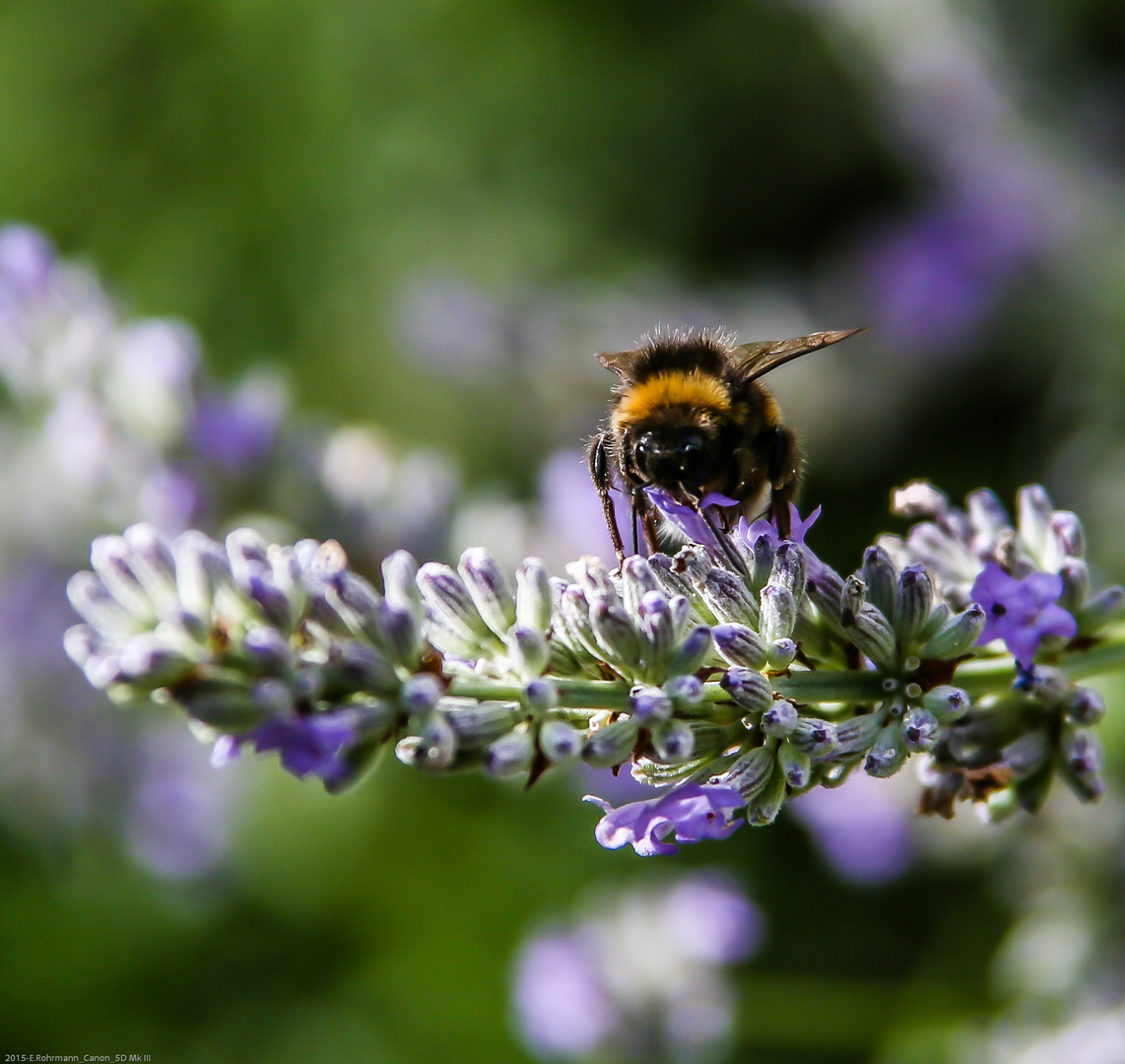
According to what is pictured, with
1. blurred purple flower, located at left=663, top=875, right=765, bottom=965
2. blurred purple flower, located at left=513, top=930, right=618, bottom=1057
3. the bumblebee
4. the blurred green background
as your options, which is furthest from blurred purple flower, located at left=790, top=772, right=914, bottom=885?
the bumblebee

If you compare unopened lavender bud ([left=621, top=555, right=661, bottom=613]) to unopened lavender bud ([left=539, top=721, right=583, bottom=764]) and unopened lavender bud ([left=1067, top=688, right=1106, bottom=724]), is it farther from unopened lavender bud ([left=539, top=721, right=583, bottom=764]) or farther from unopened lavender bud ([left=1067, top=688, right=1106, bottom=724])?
unopened lavender bud ([left=1067, top=688, right=1106, bottom=724])

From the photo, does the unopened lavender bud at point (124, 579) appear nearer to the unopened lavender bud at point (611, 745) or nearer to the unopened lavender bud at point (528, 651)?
the unopened lavender bud at point (528, 651)

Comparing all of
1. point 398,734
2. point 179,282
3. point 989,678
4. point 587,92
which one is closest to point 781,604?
point 989,678

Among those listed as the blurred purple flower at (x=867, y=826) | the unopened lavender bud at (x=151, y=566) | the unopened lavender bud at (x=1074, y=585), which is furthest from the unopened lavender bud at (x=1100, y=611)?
the blurred purple flower at (x=867, y=826)

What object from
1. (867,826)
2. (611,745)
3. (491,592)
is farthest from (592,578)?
(867,826)

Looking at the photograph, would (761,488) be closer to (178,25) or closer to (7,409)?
(7,409)

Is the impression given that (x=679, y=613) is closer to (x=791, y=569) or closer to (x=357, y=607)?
(x=791, y=569)
